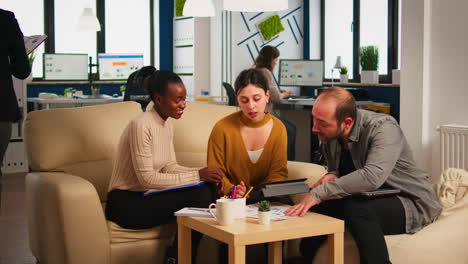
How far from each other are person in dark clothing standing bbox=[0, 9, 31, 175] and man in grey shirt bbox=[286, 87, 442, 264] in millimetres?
1778

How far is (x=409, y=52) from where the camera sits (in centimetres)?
503

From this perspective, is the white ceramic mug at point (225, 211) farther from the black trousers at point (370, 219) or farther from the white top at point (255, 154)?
the white top at point (255, 154)

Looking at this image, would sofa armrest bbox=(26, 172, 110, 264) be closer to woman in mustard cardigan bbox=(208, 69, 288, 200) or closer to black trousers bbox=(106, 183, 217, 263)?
black trousers bbox=(106, 183, 217, 263)

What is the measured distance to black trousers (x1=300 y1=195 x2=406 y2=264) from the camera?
255 cm

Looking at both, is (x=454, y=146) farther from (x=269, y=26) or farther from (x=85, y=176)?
(x=269, y=26)

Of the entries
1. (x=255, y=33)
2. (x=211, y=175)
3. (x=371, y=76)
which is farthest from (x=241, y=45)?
(x=211, y=175)

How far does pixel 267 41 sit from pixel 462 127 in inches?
173

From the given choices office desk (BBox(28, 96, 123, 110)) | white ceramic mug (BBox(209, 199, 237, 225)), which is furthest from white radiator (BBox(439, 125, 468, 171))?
office desk (BBox(28, 96, 123, 110))

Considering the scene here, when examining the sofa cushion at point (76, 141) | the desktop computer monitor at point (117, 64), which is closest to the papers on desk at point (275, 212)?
the sofa cushion at point (76, 141)

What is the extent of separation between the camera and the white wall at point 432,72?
479 centimetres

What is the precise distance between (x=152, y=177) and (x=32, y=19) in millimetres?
6510

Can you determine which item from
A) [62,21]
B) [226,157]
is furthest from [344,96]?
[62,21]

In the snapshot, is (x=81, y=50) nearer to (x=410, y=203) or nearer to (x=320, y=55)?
(x=320, y=55)

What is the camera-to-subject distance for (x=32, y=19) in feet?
29.3
